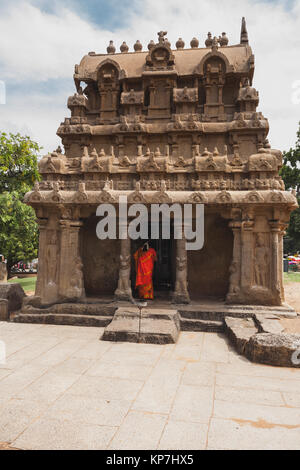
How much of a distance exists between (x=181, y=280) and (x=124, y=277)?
1673 millimetres

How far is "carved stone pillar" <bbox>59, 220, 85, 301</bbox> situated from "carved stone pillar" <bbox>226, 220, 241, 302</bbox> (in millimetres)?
4361

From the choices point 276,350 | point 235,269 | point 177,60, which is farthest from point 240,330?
point 177,60

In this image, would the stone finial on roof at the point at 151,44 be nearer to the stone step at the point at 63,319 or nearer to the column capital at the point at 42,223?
the column capital at the point at 42,223

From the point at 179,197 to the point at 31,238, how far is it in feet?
42.0

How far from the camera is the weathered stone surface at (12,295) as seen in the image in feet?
32.1

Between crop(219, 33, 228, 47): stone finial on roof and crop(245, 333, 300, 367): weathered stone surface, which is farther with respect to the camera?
crop(219, 33, 228, 47): stone finial on roof

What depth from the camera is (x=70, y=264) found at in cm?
936

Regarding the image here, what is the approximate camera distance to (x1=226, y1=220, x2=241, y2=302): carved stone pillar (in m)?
8.91

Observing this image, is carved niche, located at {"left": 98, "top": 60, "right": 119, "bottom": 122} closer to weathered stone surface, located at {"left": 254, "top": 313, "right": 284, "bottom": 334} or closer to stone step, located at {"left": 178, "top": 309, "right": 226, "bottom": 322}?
stone step, located at {"left": 178, "top": 309, "right": 226, "bottom": 322}

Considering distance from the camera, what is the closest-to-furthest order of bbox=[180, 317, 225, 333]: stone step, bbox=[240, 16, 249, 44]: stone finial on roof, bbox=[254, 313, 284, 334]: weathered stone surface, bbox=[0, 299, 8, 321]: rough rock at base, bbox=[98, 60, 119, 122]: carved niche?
bbox=[254, 313, 284, 334]: weathered stone surface → bbox=[180, 317, 225, 333]: stone step → bbox=[0, 299, 8, 321]: rough rock at base → bbox=[98, 60, 119, 122]: carved niche → bbox=[240, 16, 249, 44]: stone finial on roof

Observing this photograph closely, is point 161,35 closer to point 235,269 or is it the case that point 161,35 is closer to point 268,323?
point 235,269

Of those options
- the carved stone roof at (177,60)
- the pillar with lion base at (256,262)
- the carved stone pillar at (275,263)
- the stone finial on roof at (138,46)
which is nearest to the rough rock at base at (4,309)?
the pillar with lion base at (256,262)

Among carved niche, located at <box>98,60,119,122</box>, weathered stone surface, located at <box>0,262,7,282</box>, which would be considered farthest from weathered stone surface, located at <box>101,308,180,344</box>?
weathered stone surface, located at <box>0,262,7,282</box>

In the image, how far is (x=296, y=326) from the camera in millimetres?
7617
